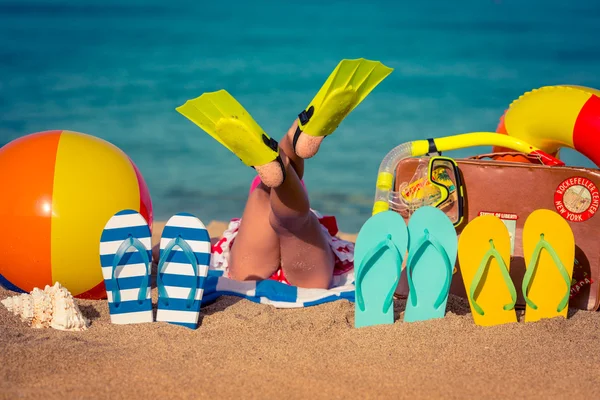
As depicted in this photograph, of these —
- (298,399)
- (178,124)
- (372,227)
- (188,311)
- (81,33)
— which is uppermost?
(81,33)

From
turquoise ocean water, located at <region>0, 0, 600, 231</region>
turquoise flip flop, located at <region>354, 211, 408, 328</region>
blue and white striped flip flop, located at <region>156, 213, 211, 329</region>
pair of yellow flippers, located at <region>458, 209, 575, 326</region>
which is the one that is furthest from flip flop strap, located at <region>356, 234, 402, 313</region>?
turquoise ocean water, located at <region>0, 0, 600, 231</region>

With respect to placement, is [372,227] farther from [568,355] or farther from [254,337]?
[568,355]

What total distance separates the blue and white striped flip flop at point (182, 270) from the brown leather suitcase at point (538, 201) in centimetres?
108

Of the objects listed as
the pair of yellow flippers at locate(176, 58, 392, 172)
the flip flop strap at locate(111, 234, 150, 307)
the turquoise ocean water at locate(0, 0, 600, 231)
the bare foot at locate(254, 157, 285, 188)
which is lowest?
the flip flop strap at locate(111, 234, 150, 307)

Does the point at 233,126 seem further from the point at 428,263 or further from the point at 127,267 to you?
the point at 428,263

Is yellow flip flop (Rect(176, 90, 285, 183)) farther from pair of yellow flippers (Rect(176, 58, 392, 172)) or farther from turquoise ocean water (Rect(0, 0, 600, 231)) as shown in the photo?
turquoise ocean water (Rect(0, 0, 600, 231))

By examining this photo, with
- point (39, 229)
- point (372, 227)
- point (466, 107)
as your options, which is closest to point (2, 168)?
point (39, 229)

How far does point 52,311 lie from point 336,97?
1293mm

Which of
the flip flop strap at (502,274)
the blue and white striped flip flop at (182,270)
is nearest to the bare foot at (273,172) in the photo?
the blue and white striped flip flop at (182,270)

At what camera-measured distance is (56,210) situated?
3074mm

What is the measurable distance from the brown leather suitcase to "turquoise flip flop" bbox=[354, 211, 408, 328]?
17.6 inches

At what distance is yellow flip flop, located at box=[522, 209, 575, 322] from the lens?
2916mm

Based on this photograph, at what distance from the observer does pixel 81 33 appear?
39.1 ft

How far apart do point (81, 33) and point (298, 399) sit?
10.6 metres
